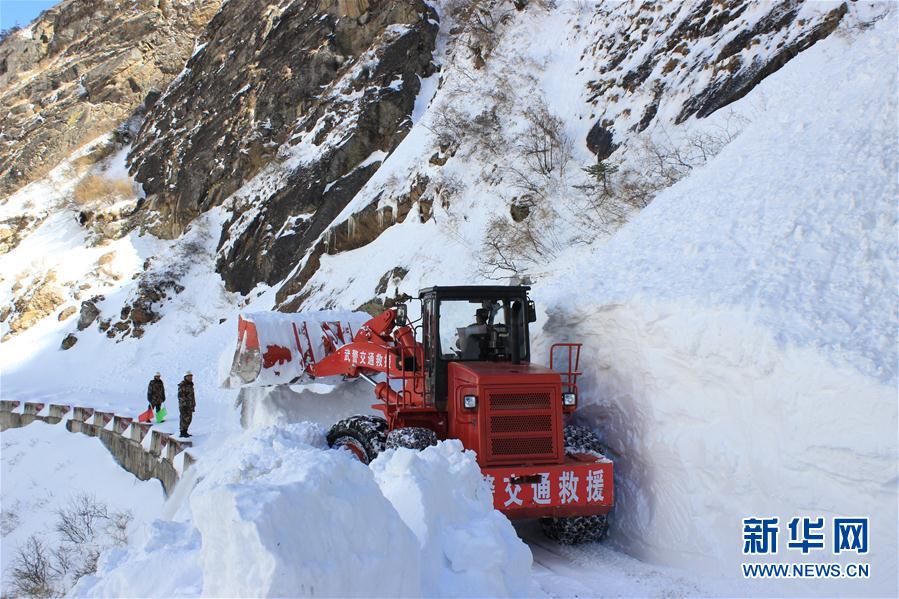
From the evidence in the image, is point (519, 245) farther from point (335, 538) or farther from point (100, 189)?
point (100, 189)

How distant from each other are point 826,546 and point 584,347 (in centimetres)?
338

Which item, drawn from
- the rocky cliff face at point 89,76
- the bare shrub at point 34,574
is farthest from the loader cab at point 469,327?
the rocky cliff face at point 89,76

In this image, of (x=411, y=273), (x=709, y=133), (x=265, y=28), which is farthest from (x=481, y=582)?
(x=265, y=28)

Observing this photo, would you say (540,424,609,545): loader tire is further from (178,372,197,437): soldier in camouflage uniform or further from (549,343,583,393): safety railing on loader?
(178,372,197,437): soldier in camouflage uniform

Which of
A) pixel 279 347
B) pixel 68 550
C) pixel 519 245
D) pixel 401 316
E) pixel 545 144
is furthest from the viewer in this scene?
pixel 545 144

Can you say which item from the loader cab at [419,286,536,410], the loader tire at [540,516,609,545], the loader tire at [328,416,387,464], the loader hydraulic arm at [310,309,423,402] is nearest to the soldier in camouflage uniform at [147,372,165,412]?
the loader hydraulic arm at [310,309,423,402]

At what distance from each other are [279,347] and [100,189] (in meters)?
32.7

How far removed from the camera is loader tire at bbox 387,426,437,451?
6.58 m

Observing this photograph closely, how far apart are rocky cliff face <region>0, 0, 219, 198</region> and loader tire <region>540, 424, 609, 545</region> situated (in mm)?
45592

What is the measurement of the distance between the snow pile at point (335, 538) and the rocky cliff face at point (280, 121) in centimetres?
2177

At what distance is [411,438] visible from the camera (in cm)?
662

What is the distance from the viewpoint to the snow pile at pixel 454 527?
13.2 ft

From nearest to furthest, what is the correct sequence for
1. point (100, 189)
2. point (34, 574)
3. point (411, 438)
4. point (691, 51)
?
point (411, 438) < point (34, 574) < point (691, 51) < point (100, 189)

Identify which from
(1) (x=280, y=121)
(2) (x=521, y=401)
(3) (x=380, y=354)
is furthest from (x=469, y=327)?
(1) (x=280, y=121)
